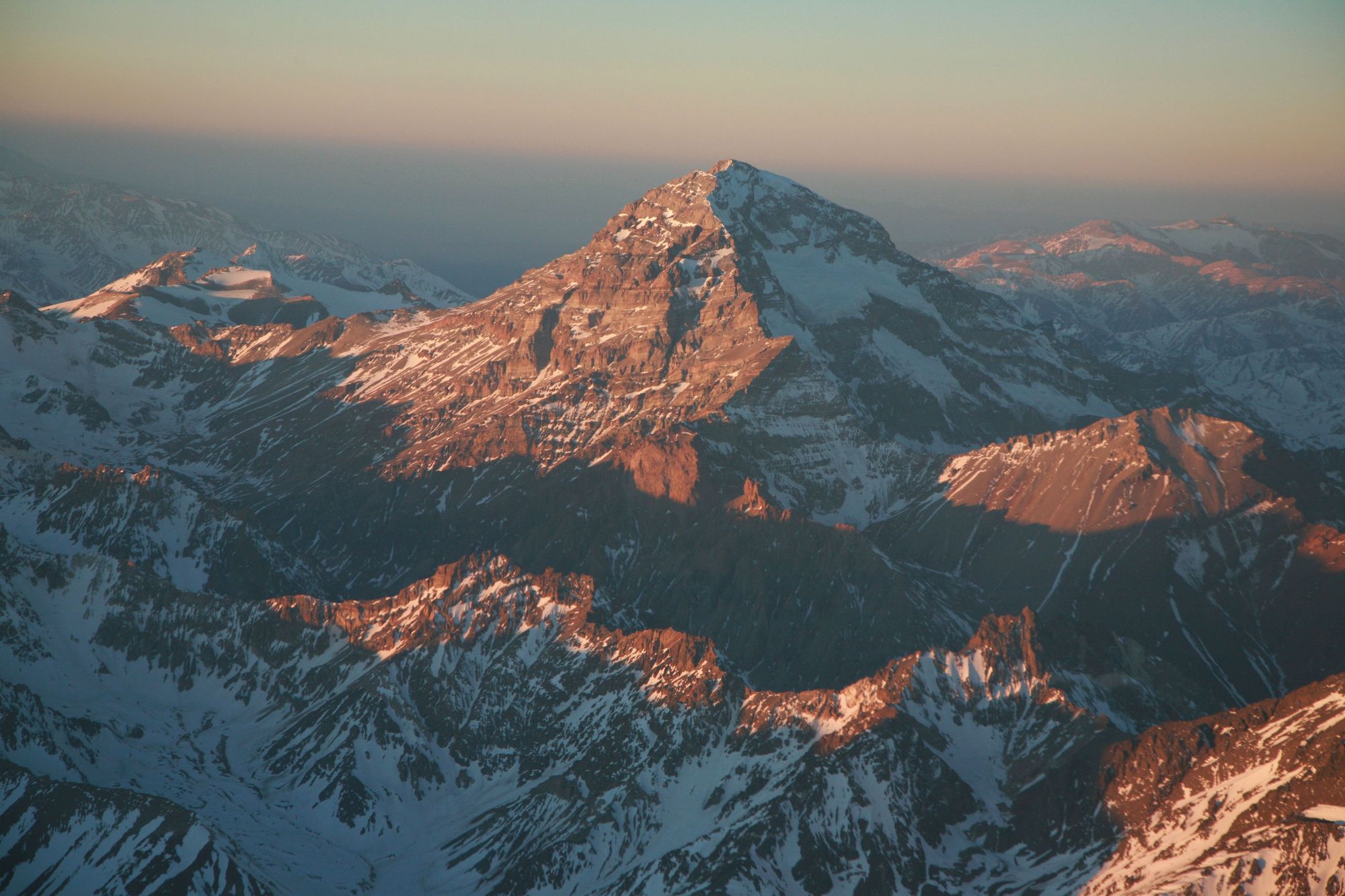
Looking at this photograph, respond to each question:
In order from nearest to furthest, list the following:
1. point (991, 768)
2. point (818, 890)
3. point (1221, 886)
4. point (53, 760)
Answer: point (1221, 886) < point (818, 890) < point (991, 768) < point (53, 760)

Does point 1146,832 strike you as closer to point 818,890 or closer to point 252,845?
point 818,890

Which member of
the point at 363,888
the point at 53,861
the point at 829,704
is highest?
the point at 829,704

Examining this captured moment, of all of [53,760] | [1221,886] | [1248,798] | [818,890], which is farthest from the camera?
[53,760]

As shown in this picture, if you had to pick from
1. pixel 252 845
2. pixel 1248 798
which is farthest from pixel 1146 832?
pixel 252 845

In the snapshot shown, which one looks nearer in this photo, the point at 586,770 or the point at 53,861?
the point at 53,861

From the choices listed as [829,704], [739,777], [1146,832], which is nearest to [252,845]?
[739,777]

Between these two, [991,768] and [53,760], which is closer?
[991,768]

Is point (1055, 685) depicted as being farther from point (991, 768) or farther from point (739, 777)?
point (739, 777)

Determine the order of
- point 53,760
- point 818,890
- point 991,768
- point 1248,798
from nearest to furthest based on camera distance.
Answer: point 1248,798
point 818,890
point 991,768
point 53,760

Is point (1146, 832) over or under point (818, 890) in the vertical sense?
over
